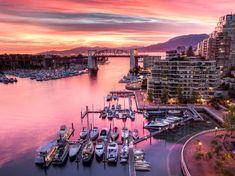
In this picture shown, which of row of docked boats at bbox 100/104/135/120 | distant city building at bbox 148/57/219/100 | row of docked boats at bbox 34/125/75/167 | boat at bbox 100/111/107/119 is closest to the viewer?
row of docked boats at bbox 34/125/75/167

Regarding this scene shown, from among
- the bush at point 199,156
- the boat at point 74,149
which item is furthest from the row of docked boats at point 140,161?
the boat at point 74,149

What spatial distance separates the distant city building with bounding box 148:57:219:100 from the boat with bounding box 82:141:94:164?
24.5m

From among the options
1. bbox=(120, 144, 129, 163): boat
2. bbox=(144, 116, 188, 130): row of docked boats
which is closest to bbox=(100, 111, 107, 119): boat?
bbox=(144, 116, 188, 130): row of docked boats

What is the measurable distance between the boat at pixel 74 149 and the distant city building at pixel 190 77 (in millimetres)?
24520

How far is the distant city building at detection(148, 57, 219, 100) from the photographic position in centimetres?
4625

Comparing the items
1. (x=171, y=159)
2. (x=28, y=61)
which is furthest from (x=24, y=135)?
(x=28, y=61)

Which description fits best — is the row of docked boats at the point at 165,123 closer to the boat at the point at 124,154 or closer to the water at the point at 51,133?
the water at the point at 51,133

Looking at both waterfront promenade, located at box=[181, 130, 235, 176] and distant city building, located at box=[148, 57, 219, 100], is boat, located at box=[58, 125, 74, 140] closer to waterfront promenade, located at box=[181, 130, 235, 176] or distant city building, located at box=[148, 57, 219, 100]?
waterfront promenade, located at box=[181, 130, 235, 176]

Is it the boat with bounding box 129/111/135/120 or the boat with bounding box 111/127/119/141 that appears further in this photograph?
the boat with bounding box 129/111/135/120

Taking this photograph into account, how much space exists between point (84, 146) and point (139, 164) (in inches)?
290

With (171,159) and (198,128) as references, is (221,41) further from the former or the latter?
(171,159)

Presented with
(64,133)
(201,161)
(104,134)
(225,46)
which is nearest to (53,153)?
(64,133)

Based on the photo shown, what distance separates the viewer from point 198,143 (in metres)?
25.6

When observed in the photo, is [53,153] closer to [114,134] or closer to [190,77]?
[114,134]
